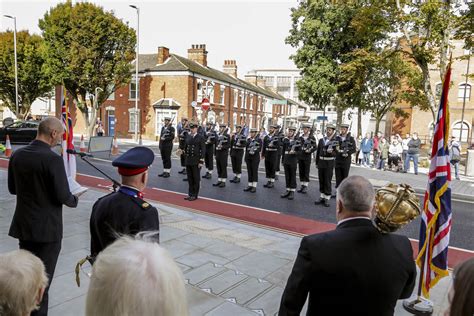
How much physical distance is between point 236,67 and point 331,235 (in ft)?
159

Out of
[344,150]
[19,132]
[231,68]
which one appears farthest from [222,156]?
[231,68]

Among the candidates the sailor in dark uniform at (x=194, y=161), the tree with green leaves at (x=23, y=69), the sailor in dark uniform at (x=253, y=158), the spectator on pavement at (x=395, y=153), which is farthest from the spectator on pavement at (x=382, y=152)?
the tree with green leaves at (x=23, y=69)

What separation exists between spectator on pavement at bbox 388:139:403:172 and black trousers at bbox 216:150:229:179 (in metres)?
9.83

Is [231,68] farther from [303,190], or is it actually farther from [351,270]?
[351,270]

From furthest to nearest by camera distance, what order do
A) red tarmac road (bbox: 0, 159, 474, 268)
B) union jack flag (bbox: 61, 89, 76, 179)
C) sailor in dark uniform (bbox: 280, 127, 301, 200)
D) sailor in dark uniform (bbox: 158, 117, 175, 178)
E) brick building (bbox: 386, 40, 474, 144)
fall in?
brick building (bbox: 386, 40, 474, 144) → sailor in dark uniform (bbox: 158, 117, 175, 178) → sailor in dark uniform (bbox: 280, 127, 301, 200) → red tarmac road (bbox: 0, 159, 474, 268) → union jack flag (bbox: 61, 89, 76, 179)

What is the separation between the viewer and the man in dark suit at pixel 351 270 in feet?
6.64

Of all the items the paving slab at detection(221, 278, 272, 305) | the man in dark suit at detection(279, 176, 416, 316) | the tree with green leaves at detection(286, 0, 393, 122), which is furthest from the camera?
the tree with green leaves at detection(286, 0, 393, 122)

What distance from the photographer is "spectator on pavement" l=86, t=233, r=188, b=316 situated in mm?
1259

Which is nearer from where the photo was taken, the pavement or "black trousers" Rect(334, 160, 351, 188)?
the pavement

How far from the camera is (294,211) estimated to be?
9.23 m

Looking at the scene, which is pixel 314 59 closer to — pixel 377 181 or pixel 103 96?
pixel 377 181

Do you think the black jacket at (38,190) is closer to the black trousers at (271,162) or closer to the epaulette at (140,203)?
the epaulette at (140,203)

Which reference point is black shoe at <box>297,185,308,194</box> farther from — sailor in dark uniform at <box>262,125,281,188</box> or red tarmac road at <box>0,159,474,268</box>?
red tarmac road at <box>0,159,474,268</box>

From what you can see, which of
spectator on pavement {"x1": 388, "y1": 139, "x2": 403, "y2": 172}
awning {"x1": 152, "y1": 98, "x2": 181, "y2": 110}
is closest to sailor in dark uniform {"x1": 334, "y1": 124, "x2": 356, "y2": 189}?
spectator on pavement {"x1": 388, "y1": 139, "x2": 403, "y2": 172}
